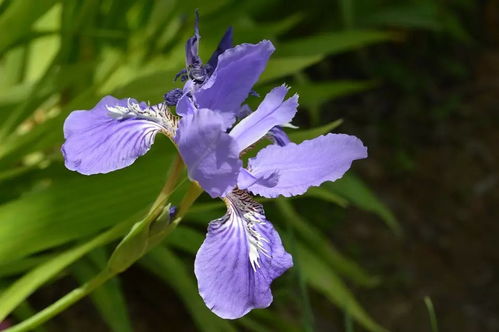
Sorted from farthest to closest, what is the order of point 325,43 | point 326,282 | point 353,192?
point 325,43 → point 353,192 → point 326,282

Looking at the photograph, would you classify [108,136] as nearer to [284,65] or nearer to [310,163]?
[310,163]

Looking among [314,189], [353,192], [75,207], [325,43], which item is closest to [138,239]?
[75,207]

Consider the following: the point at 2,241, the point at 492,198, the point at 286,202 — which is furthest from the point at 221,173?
the point at 492,198

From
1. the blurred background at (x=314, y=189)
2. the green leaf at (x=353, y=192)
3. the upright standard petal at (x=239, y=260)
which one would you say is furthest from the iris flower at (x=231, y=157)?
the green leaf at (x=353, y=192)

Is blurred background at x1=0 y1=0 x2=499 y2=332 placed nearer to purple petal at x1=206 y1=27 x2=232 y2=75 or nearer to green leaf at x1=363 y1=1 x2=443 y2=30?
green leaf at x1=363 y1=1 x2=443 y2=30

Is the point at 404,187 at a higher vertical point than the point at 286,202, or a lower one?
lower

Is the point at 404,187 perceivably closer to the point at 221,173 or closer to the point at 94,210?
the point at 94,210

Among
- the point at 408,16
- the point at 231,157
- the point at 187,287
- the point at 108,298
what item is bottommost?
the point at 408,16
